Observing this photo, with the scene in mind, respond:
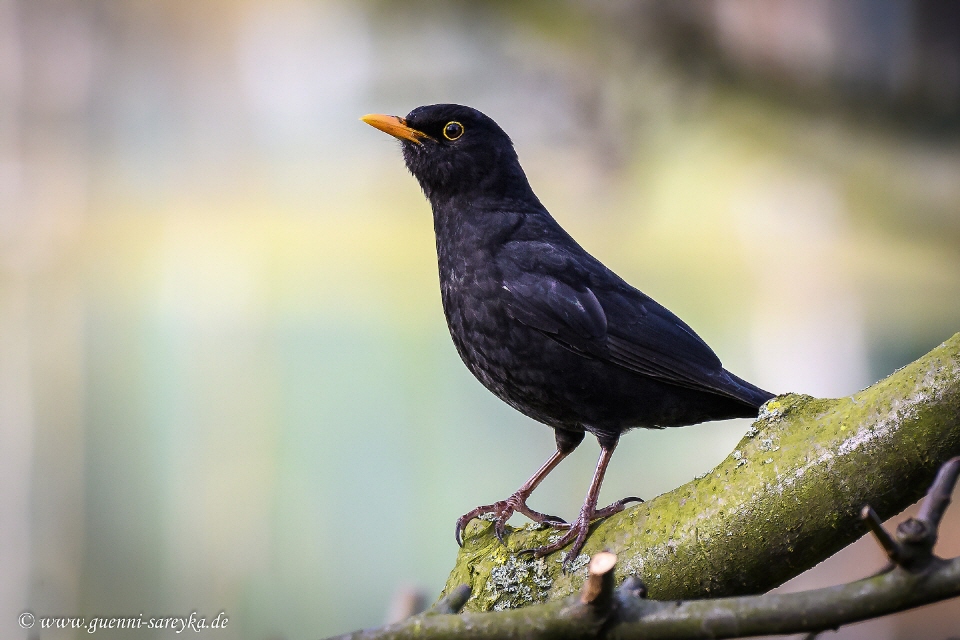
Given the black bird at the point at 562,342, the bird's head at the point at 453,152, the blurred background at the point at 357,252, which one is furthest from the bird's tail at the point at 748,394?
the blurred background at the point at 357,252

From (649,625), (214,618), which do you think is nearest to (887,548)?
(649,625)

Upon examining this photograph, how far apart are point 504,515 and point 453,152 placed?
4.02 feet

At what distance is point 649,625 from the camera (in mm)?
1401

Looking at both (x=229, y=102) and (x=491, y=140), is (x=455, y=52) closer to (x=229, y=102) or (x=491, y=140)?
(x=229, y=102)

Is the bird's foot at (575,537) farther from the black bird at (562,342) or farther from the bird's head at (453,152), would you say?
the bird's head at (453,152)

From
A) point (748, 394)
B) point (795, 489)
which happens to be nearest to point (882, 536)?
point (795, 489)

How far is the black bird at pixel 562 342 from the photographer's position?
2.55m

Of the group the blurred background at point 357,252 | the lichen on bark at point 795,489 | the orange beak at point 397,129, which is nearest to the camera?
the lichen on bark at point 795,489

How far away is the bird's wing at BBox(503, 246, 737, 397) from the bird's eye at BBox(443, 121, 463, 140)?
21.1 inches

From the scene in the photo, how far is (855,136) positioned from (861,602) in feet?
13.1

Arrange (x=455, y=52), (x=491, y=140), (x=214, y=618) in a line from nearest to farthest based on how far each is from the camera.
→ (x=491, y=140) → (x=214, y=618) → (x=455, y=52)

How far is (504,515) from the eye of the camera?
→ 102 inches

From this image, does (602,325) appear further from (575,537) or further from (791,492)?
(791,492)

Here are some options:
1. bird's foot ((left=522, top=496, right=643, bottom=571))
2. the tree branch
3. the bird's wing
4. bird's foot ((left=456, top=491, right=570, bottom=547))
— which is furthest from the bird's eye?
the tree branch
